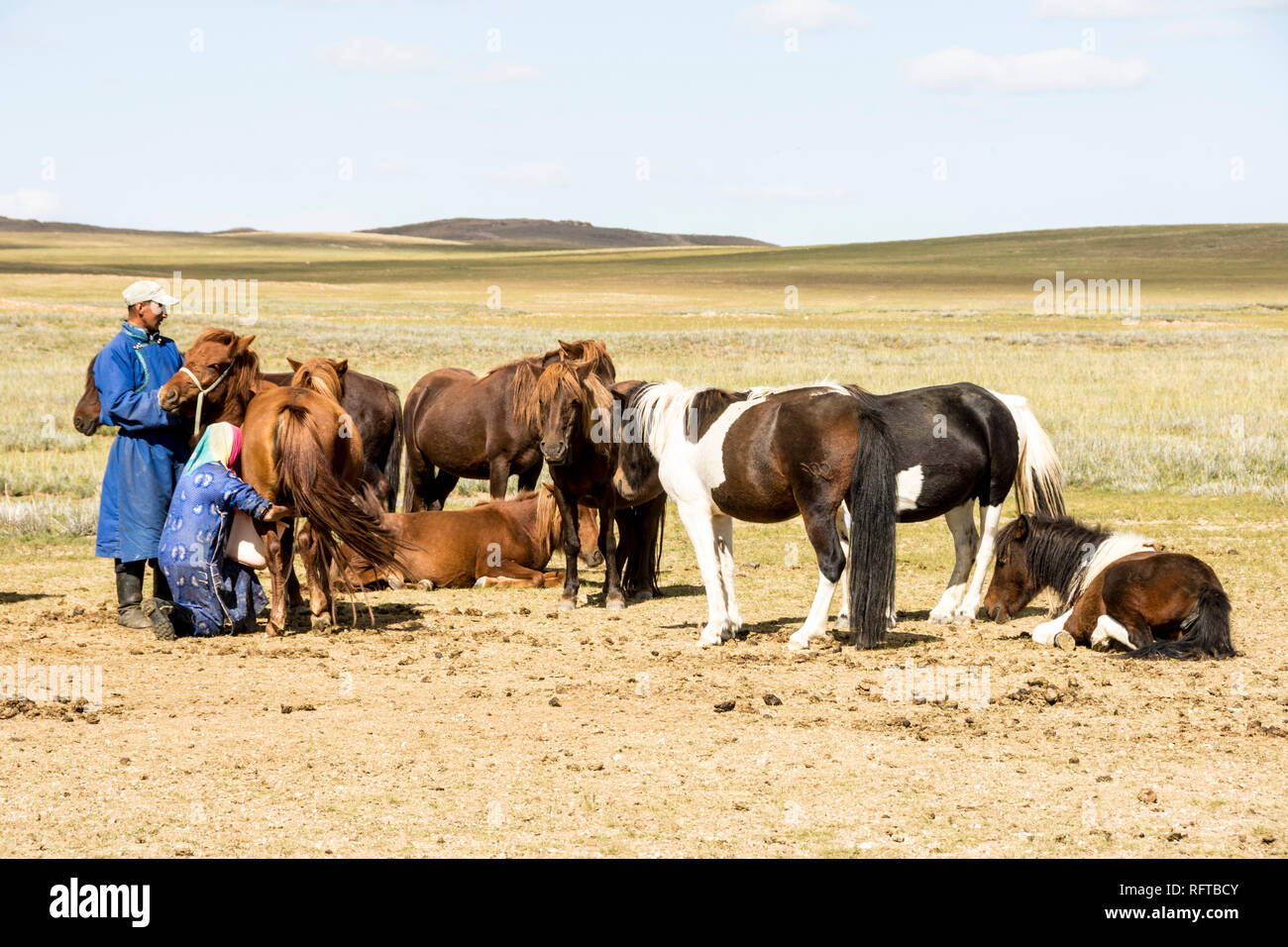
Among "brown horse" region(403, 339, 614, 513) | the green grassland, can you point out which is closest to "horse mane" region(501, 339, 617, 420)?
"brown horse" region(403, 339, 614, 513)

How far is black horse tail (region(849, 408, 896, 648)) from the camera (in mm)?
8430

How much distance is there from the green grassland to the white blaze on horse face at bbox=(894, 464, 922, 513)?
903 cm

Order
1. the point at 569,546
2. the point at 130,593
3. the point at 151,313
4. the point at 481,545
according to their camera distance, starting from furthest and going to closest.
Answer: the point at 481,545, the point at 569,546, the point at 130,593, the point at 151,313

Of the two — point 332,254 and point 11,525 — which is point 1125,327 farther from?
point 332,254

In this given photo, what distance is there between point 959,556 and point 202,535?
18.8 feet

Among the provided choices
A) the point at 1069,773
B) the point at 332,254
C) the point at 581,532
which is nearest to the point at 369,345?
the point at 581,532

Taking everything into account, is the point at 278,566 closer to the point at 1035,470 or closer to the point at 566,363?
the point at 566,363

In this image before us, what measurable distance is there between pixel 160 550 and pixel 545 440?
299 cm

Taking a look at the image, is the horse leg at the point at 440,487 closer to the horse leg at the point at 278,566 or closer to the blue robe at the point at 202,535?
the horse leg at the point at 278,566

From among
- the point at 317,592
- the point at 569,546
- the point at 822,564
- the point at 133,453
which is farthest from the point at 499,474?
the point at 822,564

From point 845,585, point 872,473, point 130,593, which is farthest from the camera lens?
point 845,585

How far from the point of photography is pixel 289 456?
9148mm

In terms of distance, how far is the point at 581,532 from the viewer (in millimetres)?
12180

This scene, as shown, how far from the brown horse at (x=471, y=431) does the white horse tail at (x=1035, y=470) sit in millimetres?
4775
